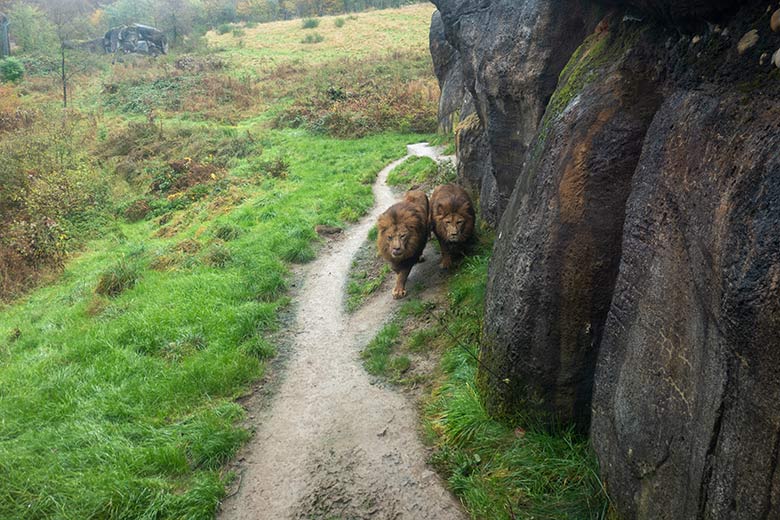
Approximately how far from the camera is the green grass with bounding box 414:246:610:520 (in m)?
4.62

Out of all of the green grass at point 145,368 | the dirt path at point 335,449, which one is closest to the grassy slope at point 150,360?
the green grass at point 145,368

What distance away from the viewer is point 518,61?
7.72 metres

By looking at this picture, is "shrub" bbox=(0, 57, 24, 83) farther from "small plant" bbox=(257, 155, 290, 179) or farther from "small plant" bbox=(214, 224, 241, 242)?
"small plant" bbox=(214, 224, 241, 242)

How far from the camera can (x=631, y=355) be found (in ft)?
13.2

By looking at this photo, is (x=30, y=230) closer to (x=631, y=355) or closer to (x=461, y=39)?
(x=461, y=39)

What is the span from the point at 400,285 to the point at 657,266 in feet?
22.2

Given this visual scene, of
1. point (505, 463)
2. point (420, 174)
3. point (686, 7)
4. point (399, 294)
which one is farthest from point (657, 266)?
point (420, 174)

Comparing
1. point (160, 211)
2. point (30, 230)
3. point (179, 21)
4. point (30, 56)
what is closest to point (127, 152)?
point (160, 211)

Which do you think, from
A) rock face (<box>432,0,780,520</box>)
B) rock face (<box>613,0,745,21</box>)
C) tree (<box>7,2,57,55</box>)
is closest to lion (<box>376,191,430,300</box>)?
rock face (<box>432,0,780,520</box>)

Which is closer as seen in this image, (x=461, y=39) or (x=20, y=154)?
(x=461, y=39)

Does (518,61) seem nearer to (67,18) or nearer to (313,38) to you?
(313,38)

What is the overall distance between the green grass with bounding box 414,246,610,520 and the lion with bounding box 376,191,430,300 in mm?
3482

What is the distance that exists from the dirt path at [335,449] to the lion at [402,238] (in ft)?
3.81

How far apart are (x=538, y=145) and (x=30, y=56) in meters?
60.3
